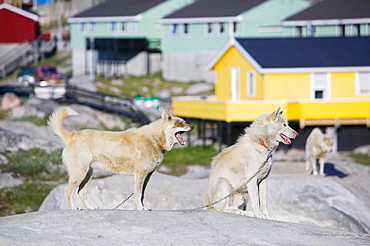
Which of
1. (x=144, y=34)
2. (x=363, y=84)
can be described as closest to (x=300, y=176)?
(x=363, y=84)

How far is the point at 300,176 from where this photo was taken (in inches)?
842

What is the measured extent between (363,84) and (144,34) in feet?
106

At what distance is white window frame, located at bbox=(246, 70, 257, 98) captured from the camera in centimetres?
3359

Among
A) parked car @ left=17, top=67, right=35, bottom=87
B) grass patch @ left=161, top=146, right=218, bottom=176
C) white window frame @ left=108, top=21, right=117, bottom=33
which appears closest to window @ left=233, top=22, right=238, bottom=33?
white window frame @ left=108, top=21, right=117, bottom=33

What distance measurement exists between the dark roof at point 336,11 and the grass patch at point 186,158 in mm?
21969

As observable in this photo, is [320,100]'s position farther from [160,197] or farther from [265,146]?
[265,146]

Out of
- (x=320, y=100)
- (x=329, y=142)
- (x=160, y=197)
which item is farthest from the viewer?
(x=320, y=100)

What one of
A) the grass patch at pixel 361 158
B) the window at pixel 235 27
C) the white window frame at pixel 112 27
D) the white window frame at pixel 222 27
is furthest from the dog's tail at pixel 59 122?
the white window frame at pixel 112 27

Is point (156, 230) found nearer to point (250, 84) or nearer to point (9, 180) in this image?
point (9, 180)

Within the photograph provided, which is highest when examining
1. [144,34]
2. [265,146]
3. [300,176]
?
[144,34]

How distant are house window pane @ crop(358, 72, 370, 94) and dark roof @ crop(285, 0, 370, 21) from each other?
17.6 meters

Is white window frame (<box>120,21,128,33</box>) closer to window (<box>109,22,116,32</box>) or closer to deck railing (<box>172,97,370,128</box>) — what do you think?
window (<box>109,22,116,32</box>)

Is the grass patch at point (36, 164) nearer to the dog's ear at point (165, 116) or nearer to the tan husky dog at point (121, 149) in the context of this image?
the tan husky dog at point (121, 149)

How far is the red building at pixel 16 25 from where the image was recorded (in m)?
63.4
